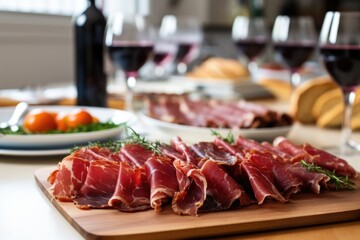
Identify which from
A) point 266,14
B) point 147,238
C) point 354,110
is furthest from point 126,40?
point 266,14

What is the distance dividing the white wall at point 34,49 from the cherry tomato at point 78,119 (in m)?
2.30

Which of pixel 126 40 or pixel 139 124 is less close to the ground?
pixel 126 40

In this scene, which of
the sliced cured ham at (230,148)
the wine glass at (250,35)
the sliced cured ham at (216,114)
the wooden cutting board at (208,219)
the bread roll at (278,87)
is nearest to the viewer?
the wooden cutting board at (208,219)

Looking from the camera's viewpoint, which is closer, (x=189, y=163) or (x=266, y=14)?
(x=189, y=163)

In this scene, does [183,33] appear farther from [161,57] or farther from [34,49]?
[34,49]

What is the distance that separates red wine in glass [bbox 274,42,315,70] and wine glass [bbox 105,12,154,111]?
0.53 m

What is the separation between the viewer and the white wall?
11.3ft

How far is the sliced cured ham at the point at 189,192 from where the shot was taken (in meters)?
0.75

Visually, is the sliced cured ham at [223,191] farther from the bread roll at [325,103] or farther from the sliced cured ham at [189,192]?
the bread roll at [325,103]

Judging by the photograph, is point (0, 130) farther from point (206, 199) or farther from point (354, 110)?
point (354, 110)

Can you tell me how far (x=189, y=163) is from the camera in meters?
0.85

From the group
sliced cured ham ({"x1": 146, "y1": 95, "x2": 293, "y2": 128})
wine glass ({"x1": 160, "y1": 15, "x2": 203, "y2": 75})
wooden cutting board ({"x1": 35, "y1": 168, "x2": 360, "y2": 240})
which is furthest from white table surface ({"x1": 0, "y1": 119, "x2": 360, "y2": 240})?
wine glass ({"x1": 160, "y1": 15, "x2": 203, "y2": 75})

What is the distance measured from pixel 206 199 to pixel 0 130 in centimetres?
59

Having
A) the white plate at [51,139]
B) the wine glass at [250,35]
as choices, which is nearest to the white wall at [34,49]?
the wine glass at [250,35]
